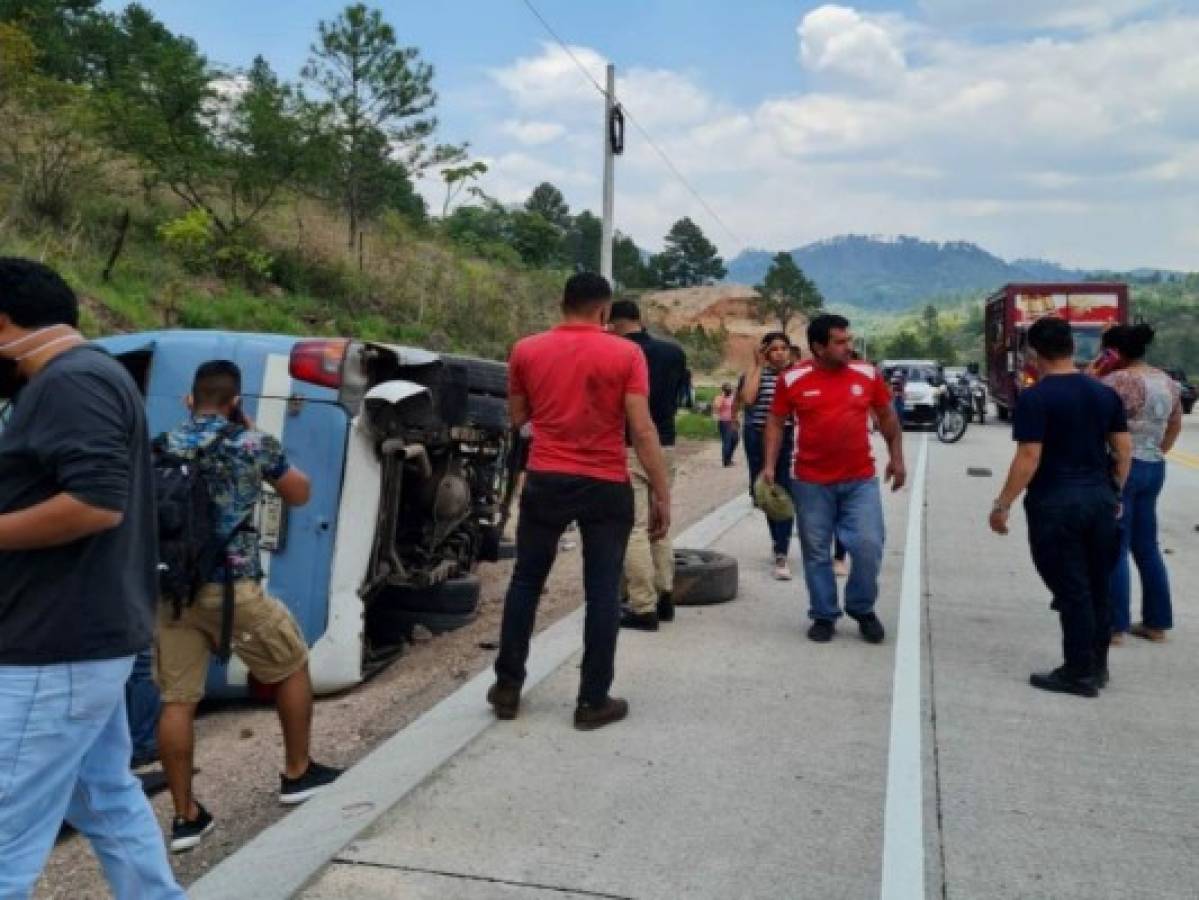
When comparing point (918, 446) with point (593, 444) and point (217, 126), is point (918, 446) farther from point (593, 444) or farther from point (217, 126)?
point (593, 444)

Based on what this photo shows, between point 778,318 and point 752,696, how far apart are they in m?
77.4

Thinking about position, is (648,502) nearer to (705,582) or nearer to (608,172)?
(705,582)

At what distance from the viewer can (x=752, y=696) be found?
5.07 metres

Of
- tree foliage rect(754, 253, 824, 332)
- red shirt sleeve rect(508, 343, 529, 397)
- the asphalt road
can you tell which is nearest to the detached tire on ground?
the asphalt road

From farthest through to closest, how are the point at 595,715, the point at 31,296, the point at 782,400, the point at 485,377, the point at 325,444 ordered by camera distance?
the point at 485,377 < the point at 782,400 < the point at 325,444 < the point at 595,715 < the point at 31,296

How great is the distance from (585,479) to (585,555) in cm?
33

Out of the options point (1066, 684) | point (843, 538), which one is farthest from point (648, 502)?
point (1066, 684)

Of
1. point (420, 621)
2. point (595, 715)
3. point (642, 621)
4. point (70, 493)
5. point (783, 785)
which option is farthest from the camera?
point (420, 621)

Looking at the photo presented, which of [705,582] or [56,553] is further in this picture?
[705,582]

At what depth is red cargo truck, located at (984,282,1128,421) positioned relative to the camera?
992 inches

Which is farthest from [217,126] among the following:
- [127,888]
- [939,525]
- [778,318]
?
[778,318]

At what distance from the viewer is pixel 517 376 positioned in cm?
472

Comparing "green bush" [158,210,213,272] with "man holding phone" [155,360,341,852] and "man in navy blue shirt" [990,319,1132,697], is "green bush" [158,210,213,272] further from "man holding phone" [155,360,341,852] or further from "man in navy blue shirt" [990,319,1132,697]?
"man in navy blue shirt" [990,319,1132,697]

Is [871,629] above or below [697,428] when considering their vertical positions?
above
